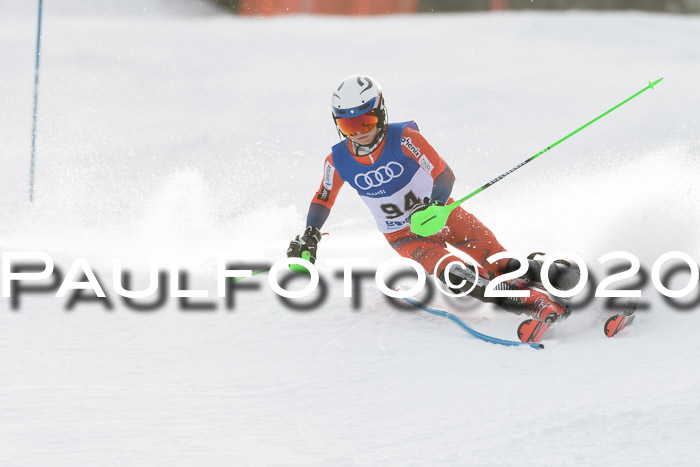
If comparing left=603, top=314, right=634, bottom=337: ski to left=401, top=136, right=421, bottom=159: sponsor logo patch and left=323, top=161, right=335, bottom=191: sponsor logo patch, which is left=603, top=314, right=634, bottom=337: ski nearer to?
left=401, top=136, right=421, bottom=159: sponsor logo patch

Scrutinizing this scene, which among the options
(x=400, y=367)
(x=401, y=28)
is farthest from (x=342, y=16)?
(x=400, y=367)

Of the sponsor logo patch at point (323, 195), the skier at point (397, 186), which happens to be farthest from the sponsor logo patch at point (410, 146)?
the sponsor logo patch at point (323, 195)

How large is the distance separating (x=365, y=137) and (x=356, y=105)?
0.18 meters

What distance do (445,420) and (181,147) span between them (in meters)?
7.64

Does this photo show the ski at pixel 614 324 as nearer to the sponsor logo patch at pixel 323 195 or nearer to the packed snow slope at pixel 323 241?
the packed snow slope at pixel 323 241

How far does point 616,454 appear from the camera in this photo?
2.71 meters

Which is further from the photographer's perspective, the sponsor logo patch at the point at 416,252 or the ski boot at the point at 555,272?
the sponsor logo patch at the point at 416,252

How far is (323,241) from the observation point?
6.61 meters

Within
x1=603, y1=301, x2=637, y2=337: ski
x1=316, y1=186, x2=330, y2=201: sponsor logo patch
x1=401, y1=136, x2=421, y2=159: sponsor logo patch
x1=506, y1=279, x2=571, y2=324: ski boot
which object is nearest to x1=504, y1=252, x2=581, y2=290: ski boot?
x1=506, y1=279, x2=571, y2=324: ski boot

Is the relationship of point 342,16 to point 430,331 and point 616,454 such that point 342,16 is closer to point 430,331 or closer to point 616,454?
point 430,331

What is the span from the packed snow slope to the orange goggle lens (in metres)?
0.93

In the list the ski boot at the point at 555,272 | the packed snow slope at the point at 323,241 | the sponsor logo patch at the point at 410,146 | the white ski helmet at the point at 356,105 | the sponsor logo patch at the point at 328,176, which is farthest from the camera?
the sponsor logo patch at the point at 328,176

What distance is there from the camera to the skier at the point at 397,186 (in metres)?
4.34

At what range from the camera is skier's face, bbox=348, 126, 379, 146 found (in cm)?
441
